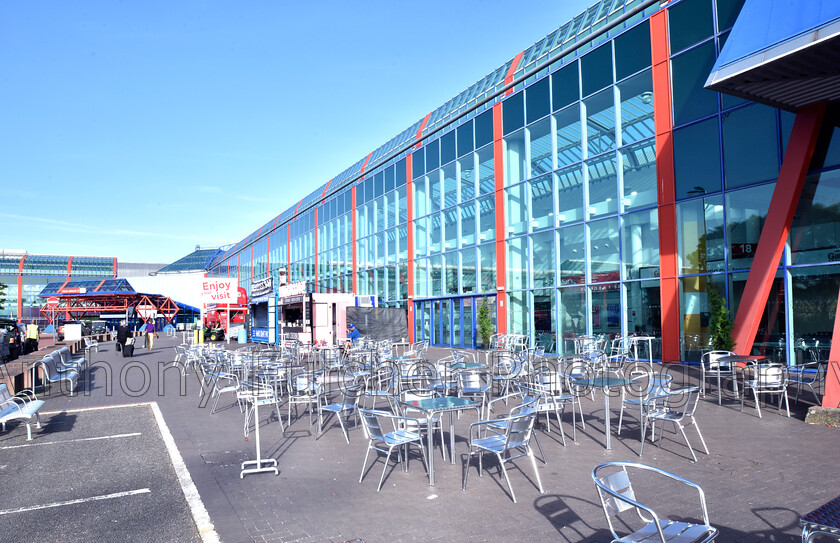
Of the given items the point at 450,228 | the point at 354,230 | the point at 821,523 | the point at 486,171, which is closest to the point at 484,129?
the point at 486,171

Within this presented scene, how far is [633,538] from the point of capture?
11.4 feet

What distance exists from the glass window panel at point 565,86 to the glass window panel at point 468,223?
5.68m

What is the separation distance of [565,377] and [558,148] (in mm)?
12528

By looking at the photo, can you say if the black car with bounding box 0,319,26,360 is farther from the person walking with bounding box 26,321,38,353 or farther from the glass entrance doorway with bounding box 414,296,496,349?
the glass entrance doorway with bounding box 414,296,496,349

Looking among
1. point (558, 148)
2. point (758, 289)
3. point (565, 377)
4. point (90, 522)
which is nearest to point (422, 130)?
point (558, 148)

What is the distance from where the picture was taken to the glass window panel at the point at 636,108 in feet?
53.7

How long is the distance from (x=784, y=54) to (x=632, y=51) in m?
8.55

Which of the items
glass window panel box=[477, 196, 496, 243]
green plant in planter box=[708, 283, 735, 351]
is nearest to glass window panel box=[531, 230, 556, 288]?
glass window panel box=[477, 196, 496, 243]

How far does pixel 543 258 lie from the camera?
20047 millimetres

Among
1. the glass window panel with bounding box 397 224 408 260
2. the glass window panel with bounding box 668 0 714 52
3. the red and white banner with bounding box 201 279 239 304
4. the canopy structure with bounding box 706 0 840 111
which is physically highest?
the glass window panel with bounding box 668 0 714 52

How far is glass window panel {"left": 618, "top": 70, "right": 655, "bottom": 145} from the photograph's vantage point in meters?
16.4

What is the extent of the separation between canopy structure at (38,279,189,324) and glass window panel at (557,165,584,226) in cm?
4676

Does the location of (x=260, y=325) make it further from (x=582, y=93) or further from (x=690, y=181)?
(x=690, y=181)

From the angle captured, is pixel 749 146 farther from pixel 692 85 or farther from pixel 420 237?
pixel 420 237
